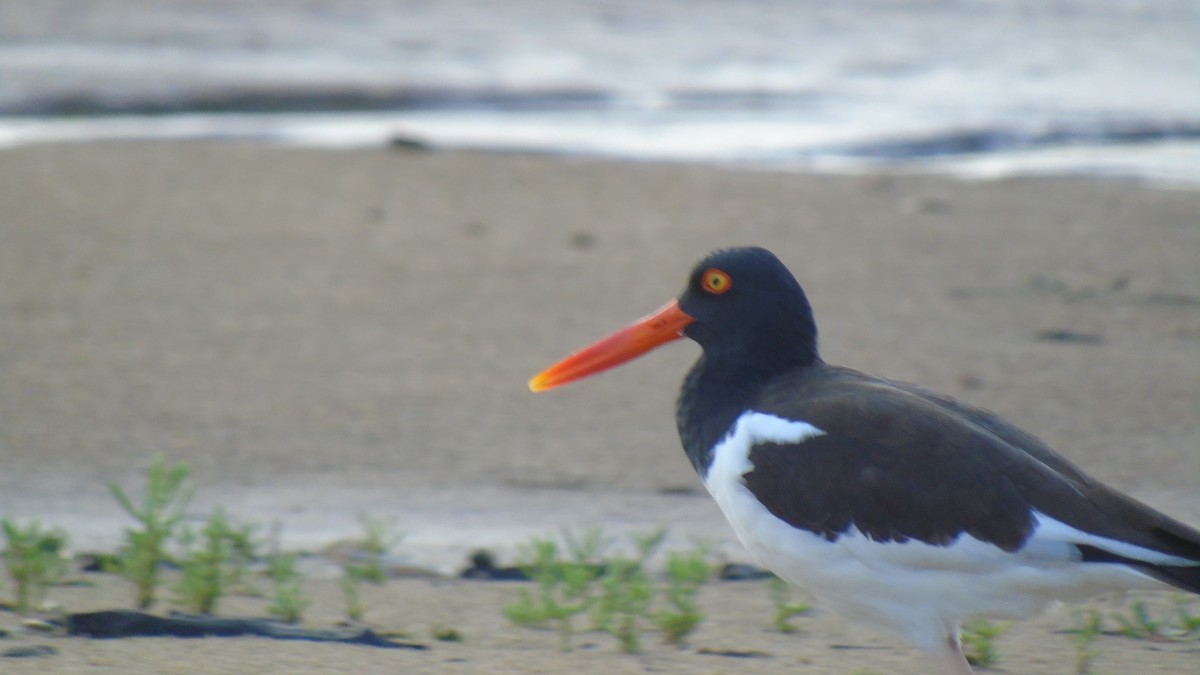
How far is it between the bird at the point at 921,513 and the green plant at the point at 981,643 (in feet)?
1.60

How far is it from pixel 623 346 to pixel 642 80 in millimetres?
11405

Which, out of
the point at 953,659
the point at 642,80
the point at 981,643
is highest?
the point at 642,80

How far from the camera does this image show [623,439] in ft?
19.4

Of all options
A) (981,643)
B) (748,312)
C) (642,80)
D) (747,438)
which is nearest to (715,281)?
(748,312)

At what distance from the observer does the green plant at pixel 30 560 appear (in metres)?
3.89

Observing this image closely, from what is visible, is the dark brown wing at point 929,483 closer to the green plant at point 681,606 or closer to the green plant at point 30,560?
the green plant at point 681,606

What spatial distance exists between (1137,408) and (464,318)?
3.12 meters

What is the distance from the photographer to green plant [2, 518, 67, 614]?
3893 mm

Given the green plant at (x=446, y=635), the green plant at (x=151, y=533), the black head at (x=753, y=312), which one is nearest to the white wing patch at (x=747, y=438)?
the black head at (x=753, y=312)

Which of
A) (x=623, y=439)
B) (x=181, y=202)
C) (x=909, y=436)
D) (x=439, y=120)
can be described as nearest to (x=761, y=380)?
(x=909, y=436)

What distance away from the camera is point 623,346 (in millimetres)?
4262

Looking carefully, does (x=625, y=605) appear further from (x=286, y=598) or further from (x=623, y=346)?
(x=286, y=598)

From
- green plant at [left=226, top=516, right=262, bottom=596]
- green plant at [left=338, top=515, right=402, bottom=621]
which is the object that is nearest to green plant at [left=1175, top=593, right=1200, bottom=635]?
green plant at [left=338, top=515, right=402, bottom=621]

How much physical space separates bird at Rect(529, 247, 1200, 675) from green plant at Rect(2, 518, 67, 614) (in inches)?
69.6
